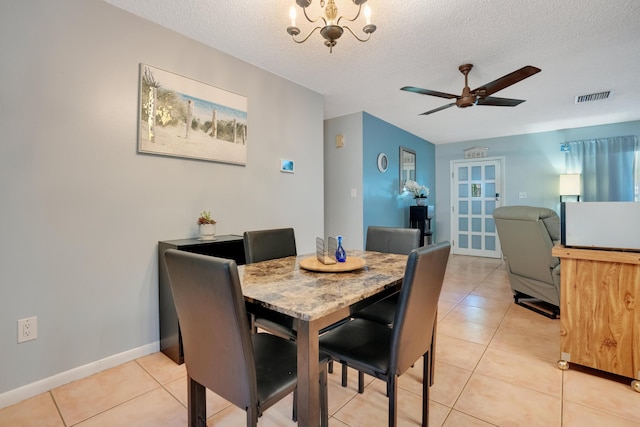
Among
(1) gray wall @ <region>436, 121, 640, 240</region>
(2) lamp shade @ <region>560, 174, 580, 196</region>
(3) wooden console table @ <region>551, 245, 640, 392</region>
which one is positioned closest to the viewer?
(3) wooden console table @ <region>551, 245, 640, 392</region>

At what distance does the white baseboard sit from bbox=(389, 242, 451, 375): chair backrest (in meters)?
1.79

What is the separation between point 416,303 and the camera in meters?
1.13

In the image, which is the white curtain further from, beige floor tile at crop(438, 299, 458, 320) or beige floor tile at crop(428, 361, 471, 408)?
beige floor tile at crop(428, 361, 471, 408)

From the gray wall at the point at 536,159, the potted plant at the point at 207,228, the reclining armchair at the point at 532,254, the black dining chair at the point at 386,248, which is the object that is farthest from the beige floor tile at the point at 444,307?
the gray wall at the point at 536,159

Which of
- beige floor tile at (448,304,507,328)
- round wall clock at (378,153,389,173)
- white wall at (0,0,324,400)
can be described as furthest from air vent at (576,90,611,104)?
white wall at (0,0,324,400)

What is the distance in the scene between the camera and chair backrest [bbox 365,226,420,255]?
6.57ft

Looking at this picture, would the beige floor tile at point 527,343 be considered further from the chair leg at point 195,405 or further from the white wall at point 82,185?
the white wall at point 82,185

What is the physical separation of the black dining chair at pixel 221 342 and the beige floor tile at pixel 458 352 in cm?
128

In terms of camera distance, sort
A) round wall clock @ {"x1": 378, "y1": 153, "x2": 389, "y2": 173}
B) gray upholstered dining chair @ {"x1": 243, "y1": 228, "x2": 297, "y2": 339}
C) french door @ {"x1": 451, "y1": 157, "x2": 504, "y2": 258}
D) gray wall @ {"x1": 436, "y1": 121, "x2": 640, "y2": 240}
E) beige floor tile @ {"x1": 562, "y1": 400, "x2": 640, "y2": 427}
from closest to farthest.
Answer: beige floor tile @ {"x1": 562, "y1": 400, "x2": 640, "y2": 427}
gray upholstered dining chair @ {"x1": 243, "y1": 228, "x2": 297, "y2": 339}
round wall clock @ {"x1": 378, "y1": 153, "x2": 389, "y2": 173}
gray wall @ {"x1": 436, "y1": 121, "x2": 640, "y2": 240}
french door @ {"x1": 451, "y1": 157, "x2": 504, "y2": 258}

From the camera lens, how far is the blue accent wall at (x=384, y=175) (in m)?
4.08

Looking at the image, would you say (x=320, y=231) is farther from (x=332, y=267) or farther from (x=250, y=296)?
(x=250, y=296)

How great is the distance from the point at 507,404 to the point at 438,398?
13.4 inches

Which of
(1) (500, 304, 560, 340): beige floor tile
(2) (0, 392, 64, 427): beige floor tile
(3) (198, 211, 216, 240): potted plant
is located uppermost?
(3) (198, 211, 216, 240): potted plant

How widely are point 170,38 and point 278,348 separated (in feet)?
7.39
